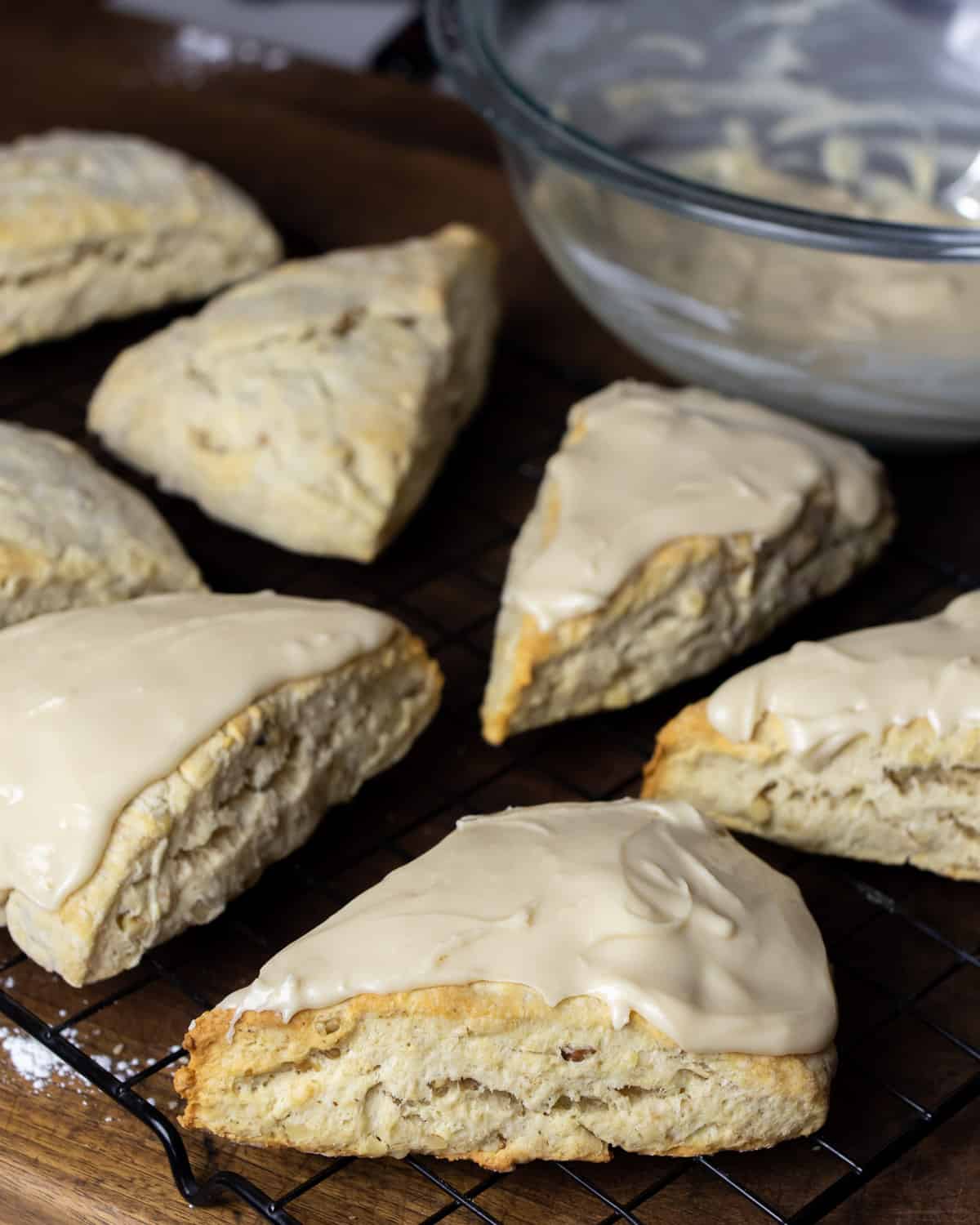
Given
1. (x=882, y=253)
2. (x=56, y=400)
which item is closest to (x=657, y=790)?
(x=882, y=253)

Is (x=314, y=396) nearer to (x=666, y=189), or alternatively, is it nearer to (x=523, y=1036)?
(x=666, y=189)

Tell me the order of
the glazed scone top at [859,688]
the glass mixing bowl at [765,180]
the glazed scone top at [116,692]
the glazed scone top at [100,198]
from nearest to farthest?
the glazed scone top at [116,692] < the glazed scone top at [859,688] < the glass mixing bowl at [765,180] < the glazed scone top at [100,198]

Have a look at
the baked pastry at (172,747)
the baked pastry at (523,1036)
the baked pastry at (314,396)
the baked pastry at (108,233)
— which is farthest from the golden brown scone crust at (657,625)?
the baked pastry at (108,233)

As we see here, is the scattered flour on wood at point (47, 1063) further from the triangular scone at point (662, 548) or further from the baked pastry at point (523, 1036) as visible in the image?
the triangular scone at point (662, 548)

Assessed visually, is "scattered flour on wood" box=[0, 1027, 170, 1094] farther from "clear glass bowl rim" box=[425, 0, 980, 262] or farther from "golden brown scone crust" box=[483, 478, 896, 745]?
"clear glass bowl rim" box=[425, 0, 980, 262]

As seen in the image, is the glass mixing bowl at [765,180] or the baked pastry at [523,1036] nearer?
the baked pastry at [523,1036]

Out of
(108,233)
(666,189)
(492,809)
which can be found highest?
(666,189)

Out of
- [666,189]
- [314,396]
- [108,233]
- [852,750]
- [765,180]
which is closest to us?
[852,750]

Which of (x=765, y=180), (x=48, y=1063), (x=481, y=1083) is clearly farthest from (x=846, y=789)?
(x=765, y=180)
